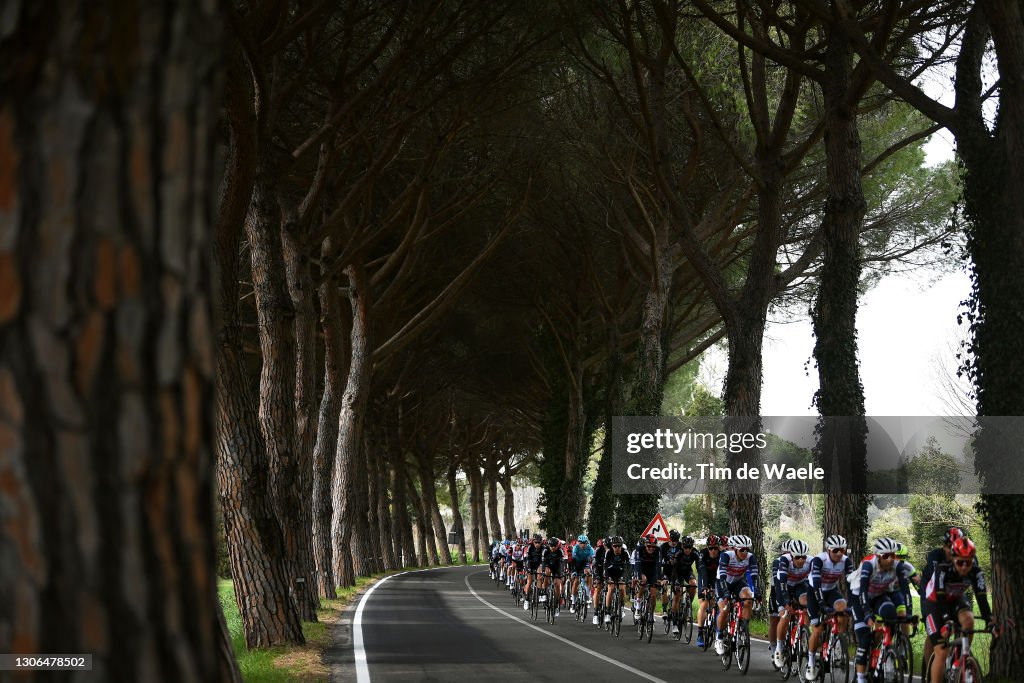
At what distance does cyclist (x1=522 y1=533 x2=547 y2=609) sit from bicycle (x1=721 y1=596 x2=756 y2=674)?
969 cm

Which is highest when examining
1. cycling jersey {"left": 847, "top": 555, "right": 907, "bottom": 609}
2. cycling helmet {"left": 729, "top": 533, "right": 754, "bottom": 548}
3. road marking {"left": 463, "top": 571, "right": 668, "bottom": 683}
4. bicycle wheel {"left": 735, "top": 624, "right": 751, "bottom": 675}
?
cycling helmet {"left": 729, "top": 533, "right": 754, "bottom": 548}

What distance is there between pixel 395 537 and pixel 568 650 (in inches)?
1549

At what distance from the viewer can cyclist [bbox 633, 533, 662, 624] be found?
19594 millimetres

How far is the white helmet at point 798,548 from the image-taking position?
13.6m

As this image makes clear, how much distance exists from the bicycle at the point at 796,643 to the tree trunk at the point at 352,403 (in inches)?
551

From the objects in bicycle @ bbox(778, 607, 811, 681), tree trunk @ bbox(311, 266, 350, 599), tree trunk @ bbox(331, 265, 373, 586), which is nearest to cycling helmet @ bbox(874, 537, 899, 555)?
bicycle @ bbox(778, 607, 811, 681)

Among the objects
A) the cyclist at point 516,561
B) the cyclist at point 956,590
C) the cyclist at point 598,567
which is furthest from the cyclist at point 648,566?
the cyclist at point 956,590

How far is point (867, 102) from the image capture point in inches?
967

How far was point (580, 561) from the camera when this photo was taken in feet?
77.8

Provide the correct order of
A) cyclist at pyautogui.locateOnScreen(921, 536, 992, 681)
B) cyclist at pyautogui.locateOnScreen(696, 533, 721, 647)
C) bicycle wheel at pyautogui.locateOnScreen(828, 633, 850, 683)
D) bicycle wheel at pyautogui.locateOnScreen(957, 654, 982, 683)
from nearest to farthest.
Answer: bicycle wheel at pyautogui.locateOnScreen(957, 654, 982, 683), cyclist at pyautogui.locateOnScreen(921, 536, 992, 681), bicycle wheel at pyautogui.locateOnScreen(828, 633, 850, 683), cyclist at pyautogui.locateOnScreen(696, 533, 721, 647)

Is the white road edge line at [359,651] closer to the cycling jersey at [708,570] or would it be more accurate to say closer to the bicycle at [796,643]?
the bicycle at [796,643]

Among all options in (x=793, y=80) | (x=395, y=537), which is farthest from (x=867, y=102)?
(x=395, y=537)

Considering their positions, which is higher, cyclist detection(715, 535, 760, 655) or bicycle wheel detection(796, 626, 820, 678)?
cyclist detection(715, 535, 760, 655)

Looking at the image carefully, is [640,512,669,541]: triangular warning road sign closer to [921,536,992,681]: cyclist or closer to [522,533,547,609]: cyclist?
[522,533,547,609]: cyclist
